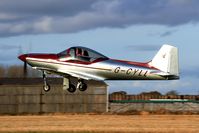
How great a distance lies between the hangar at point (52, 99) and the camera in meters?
82.1

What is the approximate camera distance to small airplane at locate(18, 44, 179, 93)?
40594 millimetres

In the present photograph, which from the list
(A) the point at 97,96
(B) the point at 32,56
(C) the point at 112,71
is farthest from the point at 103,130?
(A) the point at 97,96

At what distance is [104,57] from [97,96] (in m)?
41.8

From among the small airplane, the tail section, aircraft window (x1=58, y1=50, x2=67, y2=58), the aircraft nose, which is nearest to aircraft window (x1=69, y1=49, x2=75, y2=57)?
the small airplane

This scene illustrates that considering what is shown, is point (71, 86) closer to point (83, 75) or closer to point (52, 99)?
point (83, 75)

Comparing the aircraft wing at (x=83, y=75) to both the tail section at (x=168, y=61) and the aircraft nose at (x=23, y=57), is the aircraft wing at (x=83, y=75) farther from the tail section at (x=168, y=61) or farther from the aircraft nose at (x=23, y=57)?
the tail section at (x=168, y=61)

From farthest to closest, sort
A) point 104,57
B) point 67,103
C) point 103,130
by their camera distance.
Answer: point 67,103 < point 104,57 < point 103,130

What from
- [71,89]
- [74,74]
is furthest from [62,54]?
[71,89]

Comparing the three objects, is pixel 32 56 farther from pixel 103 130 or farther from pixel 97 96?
pixel 97 96

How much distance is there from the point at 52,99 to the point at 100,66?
42.4 meters

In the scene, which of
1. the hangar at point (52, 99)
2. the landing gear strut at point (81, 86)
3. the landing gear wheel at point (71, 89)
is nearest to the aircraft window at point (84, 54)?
the landing gear strut at point (81, 86)

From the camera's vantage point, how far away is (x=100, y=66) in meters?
40.6

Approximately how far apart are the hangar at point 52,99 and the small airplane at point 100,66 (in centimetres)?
4062

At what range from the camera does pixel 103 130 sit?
38281 millimetres
